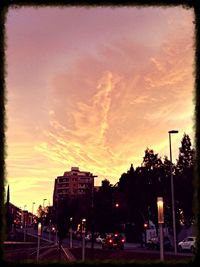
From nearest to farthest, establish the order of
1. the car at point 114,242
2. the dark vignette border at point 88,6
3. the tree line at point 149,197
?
1. the dark vignette border at point 88,6
2. the tree line at point 149,197
3. the car at point 114,242

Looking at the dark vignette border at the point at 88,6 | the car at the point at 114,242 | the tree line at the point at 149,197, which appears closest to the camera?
the dark vignette border at the point at 88,6

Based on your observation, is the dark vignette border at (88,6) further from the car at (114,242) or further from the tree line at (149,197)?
the car at (114,242)

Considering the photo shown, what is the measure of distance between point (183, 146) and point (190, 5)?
4757cm

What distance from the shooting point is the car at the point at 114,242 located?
52100 mm

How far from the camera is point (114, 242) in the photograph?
52.6m

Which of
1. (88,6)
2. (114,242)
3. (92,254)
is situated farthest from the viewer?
(114,242)

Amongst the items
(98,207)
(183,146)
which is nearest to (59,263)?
(183,146)

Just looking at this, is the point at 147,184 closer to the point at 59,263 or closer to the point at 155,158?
the point at 155,158

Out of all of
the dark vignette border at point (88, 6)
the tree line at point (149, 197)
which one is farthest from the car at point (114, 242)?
the dark vignette border at point (88, 6)

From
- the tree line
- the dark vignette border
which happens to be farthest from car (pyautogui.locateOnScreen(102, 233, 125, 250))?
the dark vignette border

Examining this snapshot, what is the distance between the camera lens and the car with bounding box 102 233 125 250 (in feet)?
171

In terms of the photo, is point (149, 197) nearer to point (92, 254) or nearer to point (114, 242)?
point (114, 242)

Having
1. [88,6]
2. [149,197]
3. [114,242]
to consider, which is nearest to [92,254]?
[88,6]

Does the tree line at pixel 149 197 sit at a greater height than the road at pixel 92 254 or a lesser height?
greater
